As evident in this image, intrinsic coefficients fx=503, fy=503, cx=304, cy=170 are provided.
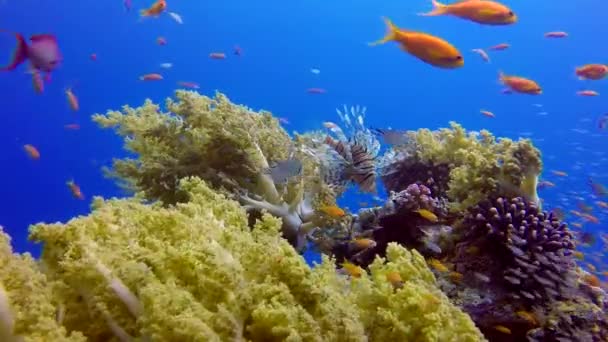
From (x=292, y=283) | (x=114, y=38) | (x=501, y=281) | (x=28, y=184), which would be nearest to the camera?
(x=292, y=283)

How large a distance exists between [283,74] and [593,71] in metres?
62.6

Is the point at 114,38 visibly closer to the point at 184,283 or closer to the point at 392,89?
the point at 392,89

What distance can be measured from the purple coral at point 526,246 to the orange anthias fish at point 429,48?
4.24ft

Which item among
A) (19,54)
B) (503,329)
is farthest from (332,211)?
(19,54)

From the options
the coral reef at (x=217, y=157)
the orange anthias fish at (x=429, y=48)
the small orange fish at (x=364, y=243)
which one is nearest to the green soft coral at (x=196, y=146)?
the coral reef at (x=217, y=157)

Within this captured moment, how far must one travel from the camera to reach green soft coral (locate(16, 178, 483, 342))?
195cm

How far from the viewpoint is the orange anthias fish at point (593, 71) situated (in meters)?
7.62

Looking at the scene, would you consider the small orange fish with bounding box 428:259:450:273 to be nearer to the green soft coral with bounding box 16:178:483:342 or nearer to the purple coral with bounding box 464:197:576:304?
the purple coral with bounding box 464:197:576:304

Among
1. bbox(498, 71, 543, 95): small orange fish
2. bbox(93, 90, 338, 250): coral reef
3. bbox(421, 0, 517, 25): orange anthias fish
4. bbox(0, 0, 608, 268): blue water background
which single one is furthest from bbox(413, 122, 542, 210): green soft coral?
bbox(0, 0, 608, 268): blue water background

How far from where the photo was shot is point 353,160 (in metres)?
5.00

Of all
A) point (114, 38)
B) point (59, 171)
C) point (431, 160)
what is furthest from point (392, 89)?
point (431, 160)

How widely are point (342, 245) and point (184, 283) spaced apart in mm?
3114

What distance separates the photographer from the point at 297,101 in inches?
2717

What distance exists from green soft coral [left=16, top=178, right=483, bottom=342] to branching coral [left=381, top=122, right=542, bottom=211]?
2.21 meters
